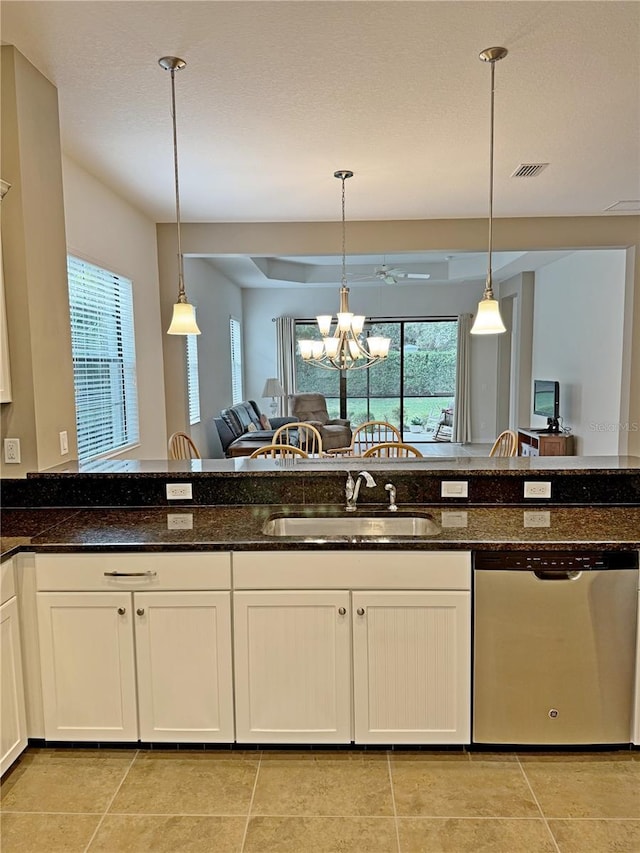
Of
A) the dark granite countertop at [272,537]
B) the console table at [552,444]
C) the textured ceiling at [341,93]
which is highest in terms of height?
the textured ceiling at [341,93]

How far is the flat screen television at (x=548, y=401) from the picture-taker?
6.80 m

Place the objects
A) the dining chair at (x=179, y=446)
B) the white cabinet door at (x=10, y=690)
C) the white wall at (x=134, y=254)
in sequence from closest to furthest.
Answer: the white cabinet door at (x=10, y=690), the white wall at (x=134, y=254), the dining chair at (x=179, y=446)

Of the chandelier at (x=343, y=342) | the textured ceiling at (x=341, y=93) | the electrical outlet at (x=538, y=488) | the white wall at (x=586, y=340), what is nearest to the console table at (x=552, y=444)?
the white wall at (x=586, y=340)

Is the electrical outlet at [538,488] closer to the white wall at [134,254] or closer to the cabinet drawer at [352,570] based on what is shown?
the cabinet drawer at [352,570]

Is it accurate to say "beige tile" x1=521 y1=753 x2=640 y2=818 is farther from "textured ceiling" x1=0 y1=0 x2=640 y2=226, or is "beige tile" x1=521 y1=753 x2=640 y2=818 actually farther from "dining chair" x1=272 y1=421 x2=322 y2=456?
"textured ceiling" x1=0 y1=0 x2=640 y2=226

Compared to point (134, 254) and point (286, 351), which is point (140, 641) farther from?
point (286, 351)

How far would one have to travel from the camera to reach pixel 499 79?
2.61m

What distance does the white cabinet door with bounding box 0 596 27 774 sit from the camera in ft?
6.45

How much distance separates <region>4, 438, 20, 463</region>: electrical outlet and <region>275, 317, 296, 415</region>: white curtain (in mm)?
7362

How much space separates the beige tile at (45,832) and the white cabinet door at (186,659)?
0.38m

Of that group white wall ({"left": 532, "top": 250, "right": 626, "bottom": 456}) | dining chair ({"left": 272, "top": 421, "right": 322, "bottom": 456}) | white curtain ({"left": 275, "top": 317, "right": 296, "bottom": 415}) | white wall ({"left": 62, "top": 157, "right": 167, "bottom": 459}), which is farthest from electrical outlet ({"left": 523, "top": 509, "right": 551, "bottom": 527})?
white curtain ({"left": 275, "top": 317, "right": 296, "bottom": 415})

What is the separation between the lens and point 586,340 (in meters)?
6.23

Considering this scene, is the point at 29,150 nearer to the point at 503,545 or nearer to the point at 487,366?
the point at 503,545

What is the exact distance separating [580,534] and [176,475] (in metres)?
1.68
